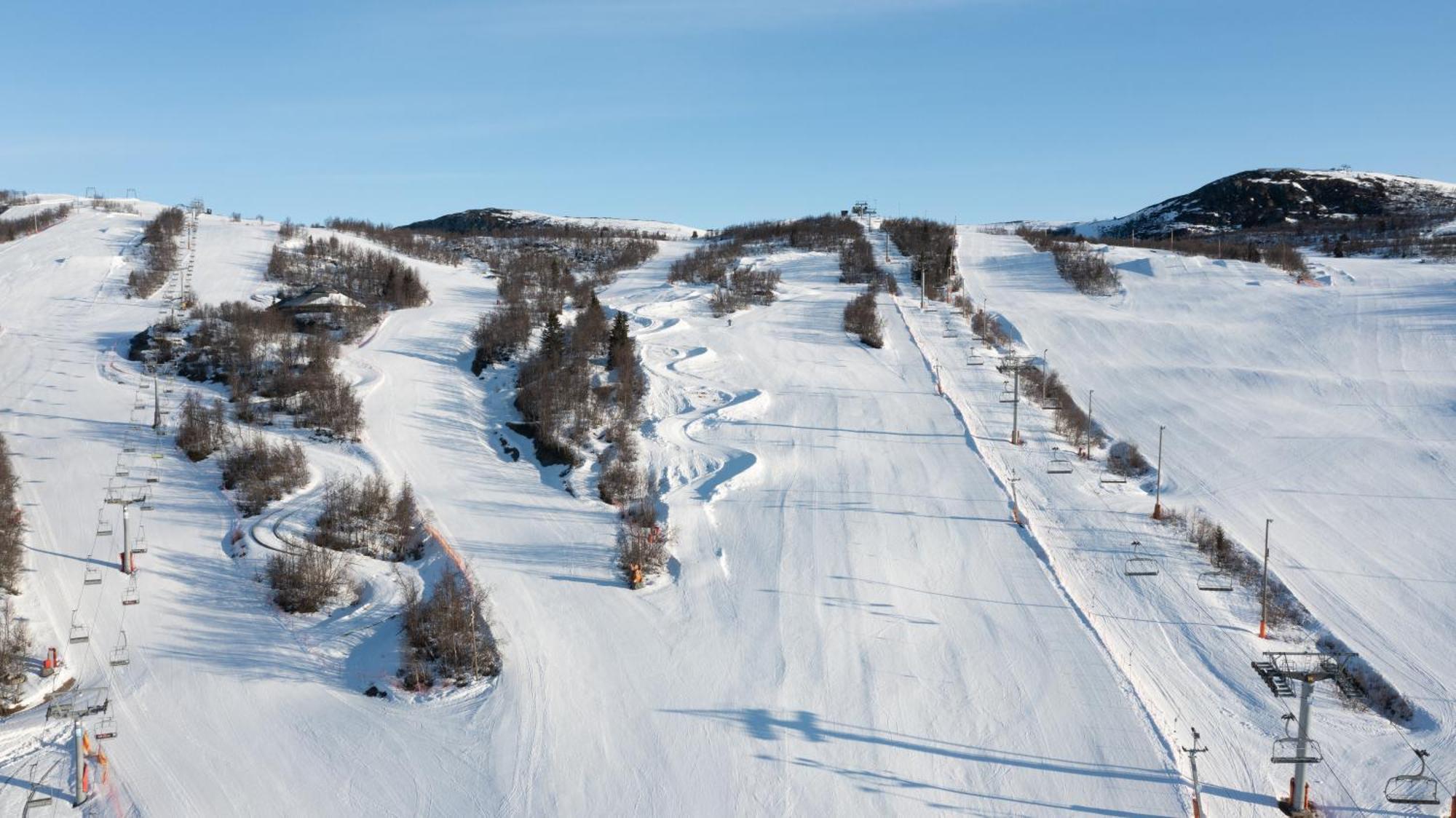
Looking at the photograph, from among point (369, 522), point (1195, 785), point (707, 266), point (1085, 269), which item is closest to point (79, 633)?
point (369, 522)

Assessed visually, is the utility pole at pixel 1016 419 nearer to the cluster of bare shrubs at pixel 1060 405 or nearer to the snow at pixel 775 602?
the snow at pixel 775 602

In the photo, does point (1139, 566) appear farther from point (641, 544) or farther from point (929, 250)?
point (929, 250)

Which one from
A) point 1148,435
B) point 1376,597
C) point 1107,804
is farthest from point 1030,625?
point 1148,435

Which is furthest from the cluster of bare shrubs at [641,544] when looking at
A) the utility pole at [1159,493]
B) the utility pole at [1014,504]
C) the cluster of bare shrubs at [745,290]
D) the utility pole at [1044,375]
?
the cluster of bare shrubs at [745,290]

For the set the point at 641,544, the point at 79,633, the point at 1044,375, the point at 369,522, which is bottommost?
the point at 79,633

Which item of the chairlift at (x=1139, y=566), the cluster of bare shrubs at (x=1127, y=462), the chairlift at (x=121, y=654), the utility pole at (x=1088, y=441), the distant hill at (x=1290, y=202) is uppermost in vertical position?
the distant hill at (x=1290, y=202)

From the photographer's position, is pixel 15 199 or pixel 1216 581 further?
pixel 15 199

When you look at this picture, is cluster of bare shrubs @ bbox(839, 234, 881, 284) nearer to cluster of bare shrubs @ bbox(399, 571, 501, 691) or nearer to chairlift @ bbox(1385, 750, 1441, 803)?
cluster of bare shrubs @ bbox(399, 571, 501, 691)
